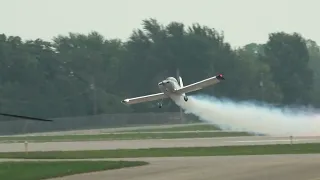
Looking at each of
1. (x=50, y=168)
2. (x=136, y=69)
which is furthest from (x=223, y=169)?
(x=136, y=69)

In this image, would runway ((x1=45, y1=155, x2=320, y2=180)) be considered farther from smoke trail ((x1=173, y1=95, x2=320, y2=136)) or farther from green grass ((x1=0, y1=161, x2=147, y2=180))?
smoke trail ((x1=173, y1=95, x2=320, y2=136))

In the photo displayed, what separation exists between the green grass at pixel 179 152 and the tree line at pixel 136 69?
206 feet

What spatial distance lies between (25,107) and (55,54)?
19928 millimetres

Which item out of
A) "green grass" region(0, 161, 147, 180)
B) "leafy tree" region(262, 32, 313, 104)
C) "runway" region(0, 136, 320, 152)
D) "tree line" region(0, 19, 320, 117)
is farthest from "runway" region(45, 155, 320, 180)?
"leafy tree" region(262, 32, 313, 104)

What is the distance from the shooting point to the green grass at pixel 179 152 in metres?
54.0

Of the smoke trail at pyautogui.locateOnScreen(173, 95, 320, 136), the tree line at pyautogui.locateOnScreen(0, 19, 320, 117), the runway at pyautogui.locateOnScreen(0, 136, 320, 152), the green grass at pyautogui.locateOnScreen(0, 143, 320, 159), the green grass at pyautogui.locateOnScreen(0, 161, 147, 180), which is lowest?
the green grass at pyautogui.locateOnScreen(0, 161, 147, 180)

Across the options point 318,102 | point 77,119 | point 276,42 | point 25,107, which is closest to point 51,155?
point 77,119

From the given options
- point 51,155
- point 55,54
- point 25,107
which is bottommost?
point 51,155

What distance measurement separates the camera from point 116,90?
14275 cm

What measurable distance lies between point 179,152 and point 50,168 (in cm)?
1439

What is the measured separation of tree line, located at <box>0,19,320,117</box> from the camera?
421 feet

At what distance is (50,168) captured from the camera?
43219 mm

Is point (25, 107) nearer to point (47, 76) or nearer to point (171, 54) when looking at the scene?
point (47, 76)

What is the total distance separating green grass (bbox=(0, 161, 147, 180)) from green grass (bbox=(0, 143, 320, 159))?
7.01 metres
